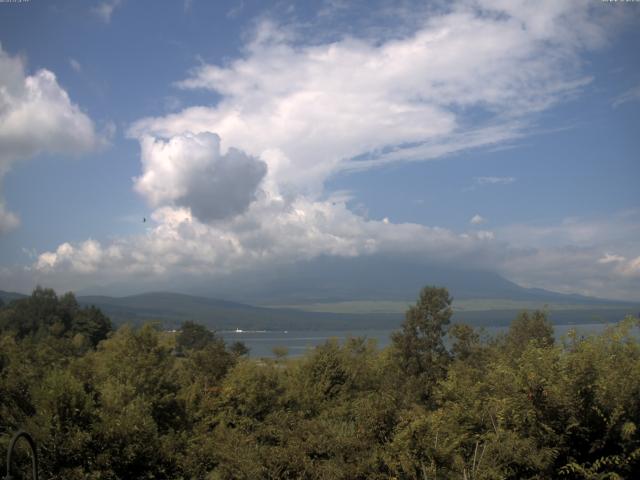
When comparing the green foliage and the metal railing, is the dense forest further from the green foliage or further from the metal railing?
the green foliage

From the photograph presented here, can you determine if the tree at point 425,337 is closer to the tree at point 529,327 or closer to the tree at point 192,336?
the tree at point 529,327

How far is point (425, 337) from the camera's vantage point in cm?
4528

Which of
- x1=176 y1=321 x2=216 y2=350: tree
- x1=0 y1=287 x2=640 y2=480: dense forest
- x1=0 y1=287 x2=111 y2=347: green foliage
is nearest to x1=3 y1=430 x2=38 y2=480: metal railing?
x1=0 y1=287 x2=640 y2=480: dense forest

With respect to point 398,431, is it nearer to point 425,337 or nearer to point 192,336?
point 425,337

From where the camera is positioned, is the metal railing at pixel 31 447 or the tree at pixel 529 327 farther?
the tree at pixel 529 327

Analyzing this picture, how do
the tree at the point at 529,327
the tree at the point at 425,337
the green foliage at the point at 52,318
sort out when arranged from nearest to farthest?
the tree at the point at 425,337
the tree at the point at 529,327
the green foliage at the point at 52,318

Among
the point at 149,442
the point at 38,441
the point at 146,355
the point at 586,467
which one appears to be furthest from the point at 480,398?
the point at 146,355

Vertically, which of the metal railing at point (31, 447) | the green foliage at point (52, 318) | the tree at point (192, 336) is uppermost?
the metal railing at point (31, 447)

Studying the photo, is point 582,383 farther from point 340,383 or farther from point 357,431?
point 340,383

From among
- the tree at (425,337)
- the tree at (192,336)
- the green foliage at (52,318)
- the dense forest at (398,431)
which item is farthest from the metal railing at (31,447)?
the tree at (192,336)

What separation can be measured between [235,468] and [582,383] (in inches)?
297

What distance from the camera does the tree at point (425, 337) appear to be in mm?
43875

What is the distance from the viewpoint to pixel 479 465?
1206 centimetres

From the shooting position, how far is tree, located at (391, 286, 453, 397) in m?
43.9
